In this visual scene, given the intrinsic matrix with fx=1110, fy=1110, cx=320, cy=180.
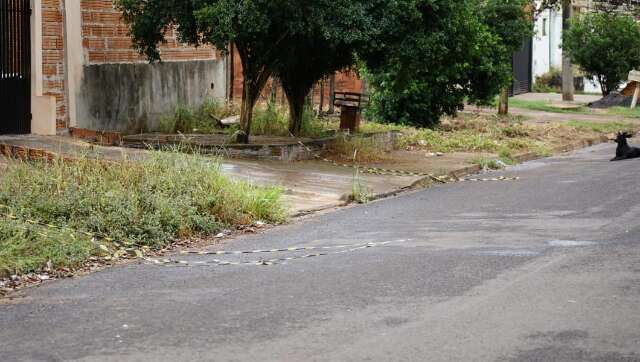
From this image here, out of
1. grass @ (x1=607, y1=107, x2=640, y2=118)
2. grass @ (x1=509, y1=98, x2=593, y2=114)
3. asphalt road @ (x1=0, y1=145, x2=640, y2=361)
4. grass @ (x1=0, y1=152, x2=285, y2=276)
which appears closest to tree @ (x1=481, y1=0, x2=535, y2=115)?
grass @ (x1=607, y1=107, x2=640, y2=118)

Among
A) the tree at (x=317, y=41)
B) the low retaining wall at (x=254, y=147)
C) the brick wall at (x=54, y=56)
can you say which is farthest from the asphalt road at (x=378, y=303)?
the brick wall at (x=54, y=56)

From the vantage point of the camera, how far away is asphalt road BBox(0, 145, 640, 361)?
23.0 ft

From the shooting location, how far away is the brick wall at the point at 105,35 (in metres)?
20.4

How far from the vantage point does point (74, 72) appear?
65.9ft

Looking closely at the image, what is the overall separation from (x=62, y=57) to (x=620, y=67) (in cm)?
2650

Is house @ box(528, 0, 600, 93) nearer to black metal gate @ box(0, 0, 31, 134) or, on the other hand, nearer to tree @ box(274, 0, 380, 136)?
tree @ box(274, 0, 380, 136)

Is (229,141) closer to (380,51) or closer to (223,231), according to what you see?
(380,51)

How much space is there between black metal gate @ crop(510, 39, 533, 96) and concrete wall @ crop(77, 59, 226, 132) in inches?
956

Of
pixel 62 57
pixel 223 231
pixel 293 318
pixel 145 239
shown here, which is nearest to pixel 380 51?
pixel 62 57

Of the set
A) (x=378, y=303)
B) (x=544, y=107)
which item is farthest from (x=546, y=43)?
(x=378, y=303)

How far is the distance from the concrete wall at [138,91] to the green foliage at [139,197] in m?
7.16

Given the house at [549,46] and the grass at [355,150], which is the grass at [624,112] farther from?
the grass at [355,150]

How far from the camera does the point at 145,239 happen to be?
11555 mm

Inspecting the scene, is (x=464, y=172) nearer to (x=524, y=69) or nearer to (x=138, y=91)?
(x=138, y=91)
